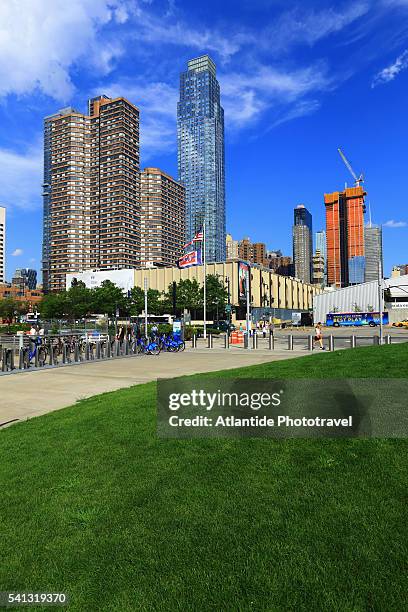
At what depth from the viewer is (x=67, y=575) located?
11.5 feet

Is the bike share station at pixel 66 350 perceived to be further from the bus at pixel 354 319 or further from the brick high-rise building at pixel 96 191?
the brick high-rise building at pixel 96 191

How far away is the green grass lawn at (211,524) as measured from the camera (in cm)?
311

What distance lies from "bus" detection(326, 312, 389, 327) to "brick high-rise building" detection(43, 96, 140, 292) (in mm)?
111924

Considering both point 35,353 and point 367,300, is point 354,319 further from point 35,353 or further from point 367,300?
point 35,353

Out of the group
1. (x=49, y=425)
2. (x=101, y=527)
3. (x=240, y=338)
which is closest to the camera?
(x=101, y=527)

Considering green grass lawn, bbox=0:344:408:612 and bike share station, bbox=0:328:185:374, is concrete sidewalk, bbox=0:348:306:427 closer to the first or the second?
bike share station, bbox=0:328:185:374

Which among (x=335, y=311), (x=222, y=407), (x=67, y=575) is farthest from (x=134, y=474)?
(x=335, y=311)

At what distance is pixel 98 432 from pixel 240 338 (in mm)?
29880

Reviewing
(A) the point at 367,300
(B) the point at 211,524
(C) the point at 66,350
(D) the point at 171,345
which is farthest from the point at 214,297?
(B) the point at 211,524

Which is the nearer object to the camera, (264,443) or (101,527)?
(101,527)

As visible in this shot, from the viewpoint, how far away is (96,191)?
178125mm

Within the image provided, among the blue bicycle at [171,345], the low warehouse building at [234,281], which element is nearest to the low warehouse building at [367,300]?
the low warehouse building at [234,281]

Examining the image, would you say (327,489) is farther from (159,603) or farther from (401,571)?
(159,603)

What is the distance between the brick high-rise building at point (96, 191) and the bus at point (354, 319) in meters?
112
